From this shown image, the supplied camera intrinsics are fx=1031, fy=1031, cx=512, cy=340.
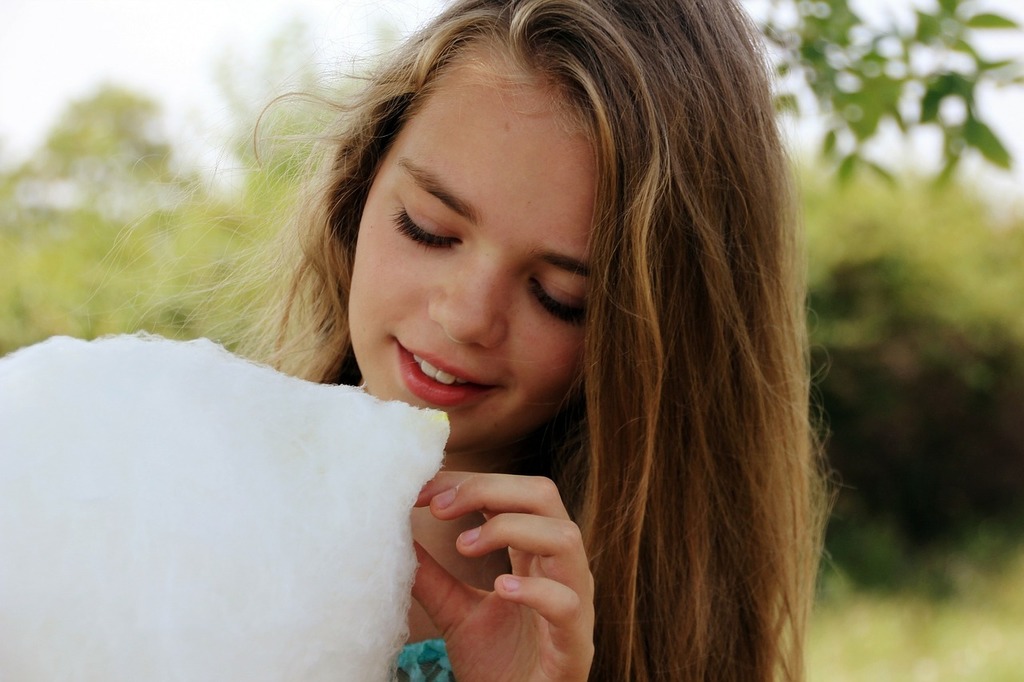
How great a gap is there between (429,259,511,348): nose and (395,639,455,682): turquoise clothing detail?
0.48 metres

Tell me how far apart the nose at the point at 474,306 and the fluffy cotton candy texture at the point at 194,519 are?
0.92ft

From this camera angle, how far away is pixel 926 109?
2314mm

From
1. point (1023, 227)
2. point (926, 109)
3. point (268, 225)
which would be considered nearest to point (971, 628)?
point (1023, 227)

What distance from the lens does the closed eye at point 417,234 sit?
1.48 m

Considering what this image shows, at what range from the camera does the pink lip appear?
151 centimetres

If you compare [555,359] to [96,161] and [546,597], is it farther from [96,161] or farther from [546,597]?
[96,161]

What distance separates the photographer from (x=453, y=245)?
1473 mm

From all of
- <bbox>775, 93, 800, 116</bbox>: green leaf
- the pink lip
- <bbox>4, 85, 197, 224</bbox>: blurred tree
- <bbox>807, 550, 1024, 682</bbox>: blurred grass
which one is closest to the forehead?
the pink lip

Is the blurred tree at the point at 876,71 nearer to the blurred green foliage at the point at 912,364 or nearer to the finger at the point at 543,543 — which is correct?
the finger at the point at 543,543

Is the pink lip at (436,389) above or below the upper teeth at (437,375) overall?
→ below

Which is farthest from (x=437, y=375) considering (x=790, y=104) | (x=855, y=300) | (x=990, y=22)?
(x=855, y=300)

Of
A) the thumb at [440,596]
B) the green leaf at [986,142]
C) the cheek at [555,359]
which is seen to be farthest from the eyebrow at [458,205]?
the green leaf at [986,142]

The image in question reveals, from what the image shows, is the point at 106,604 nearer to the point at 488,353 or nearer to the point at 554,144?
the point at 488,353

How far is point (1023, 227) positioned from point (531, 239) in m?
6.58
